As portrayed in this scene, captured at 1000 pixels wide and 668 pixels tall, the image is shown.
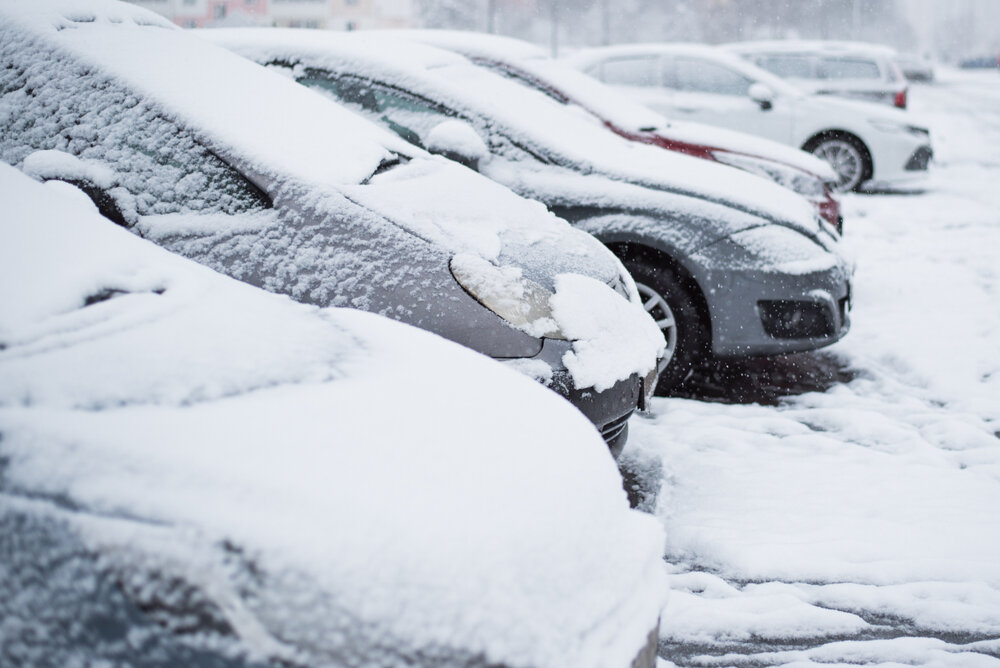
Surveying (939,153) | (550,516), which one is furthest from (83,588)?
(939,153)

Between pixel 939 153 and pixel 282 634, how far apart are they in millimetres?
15535

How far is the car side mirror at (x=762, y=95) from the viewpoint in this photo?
9.09 metres

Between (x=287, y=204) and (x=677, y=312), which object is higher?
(x=287, y=204)

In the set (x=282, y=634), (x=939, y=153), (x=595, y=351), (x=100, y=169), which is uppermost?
(x=100, y=169)

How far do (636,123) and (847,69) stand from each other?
25.6 ft

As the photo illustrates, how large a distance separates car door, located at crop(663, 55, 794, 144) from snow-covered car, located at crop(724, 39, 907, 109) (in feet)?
10.0

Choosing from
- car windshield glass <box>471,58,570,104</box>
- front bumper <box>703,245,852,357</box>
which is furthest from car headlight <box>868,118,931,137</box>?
front bumper <box>703,245,852,357</box>

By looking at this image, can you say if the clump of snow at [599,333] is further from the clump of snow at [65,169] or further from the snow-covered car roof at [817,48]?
the snow-covered car roof at [817,48]

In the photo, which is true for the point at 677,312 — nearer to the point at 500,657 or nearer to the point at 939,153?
the point at 500,657

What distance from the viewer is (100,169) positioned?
3.10 meters

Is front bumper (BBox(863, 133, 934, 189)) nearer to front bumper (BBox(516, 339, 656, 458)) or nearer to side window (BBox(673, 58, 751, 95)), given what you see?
side window (BBox(673, 58, 751, 95))

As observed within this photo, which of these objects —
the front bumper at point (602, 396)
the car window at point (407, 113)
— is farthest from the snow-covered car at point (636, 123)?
the front bumper at point (602, 396)

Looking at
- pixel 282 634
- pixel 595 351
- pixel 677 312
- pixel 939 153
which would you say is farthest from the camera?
pixel 939 153

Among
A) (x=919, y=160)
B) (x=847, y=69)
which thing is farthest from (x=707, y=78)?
(x=847, y=69)
